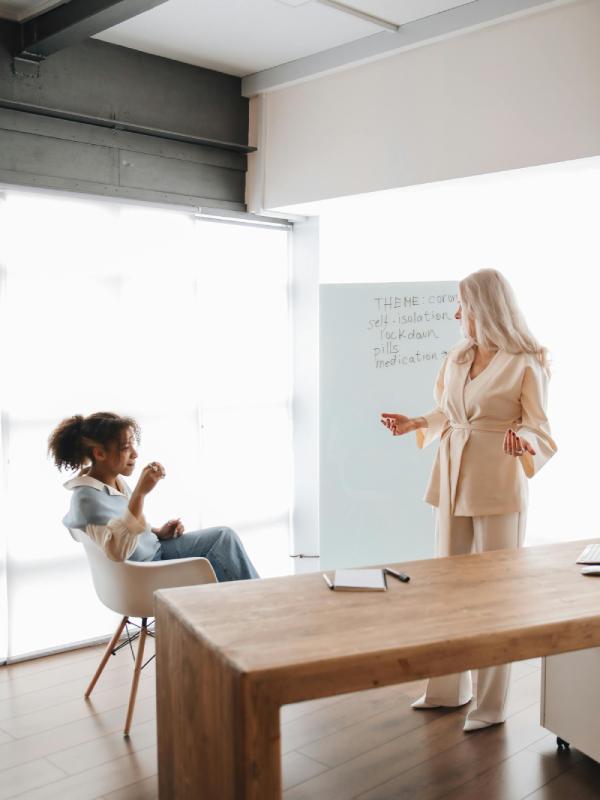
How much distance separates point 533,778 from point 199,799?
128 cm

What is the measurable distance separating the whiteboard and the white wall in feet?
2.01

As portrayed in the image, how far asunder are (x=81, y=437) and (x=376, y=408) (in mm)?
1700

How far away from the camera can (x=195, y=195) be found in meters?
4.68

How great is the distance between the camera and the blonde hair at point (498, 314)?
10.7ft

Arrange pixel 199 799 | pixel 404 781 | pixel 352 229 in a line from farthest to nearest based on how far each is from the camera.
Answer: pixel 352 229, pixel 404 781, pixel 199 799

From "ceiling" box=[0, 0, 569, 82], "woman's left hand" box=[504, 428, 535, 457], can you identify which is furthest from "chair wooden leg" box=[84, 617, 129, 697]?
"ceiling" box=[0, 0, 569, 82]

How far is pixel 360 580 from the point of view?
2.54m

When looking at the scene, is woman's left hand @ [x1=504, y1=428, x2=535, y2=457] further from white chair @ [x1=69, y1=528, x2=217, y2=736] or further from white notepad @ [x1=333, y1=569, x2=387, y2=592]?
white chair @ [x1=69, y1=528, x2=217, y2=736]

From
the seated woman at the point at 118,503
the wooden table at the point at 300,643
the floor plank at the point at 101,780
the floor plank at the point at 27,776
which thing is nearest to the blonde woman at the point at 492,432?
the wooden table at the point at 300,643

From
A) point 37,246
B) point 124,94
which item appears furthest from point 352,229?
point 37,246

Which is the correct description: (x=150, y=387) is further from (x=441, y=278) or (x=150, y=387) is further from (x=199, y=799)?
(x=199, y=799)

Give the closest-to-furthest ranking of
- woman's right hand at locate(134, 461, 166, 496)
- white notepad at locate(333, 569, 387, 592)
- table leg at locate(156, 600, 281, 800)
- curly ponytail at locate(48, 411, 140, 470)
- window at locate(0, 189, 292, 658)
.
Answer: table leg at locate(156, 600, 281, 800), white notepad at locate(333, 569, 387, 592), woman's right hand at locate(134, 461, 166, 496), curly ponytail at locate(48, 411, 140, 470), window at locate(0, 189, 292, 658)

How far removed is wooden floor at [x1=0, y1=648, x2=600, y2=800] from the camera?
9.30ft

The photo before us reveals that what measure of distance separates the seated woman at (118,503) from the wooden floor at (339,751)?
2.07ft
